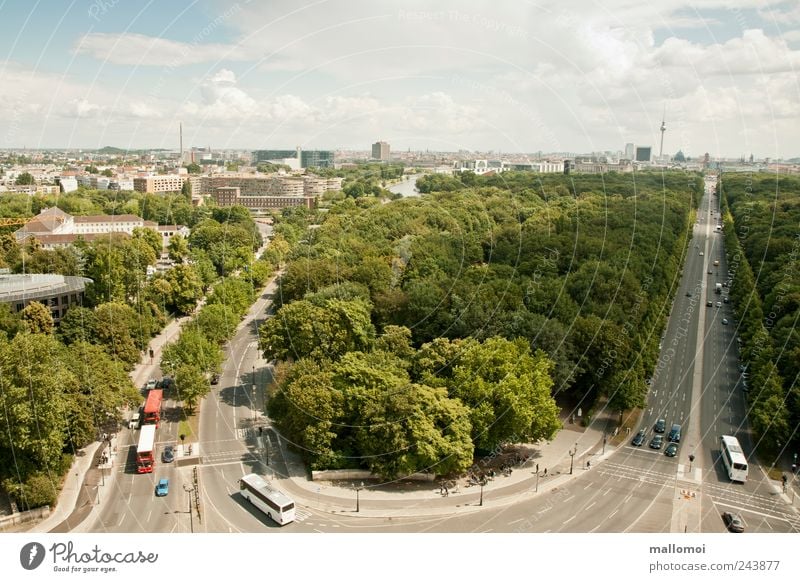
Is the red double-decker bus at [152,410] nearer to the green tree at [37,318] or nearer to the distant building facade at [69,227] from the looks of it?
the green tree at [37,318]

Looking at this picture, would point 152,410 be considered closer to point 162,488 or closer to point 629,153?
point 162,488

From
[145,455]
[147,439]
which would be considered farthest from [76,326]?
[145,455]

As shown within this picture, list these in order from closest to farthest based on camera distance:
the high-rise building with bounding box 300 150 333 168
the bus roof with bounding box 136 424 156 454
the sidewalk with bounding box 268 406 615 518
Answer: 1. the sidewalk with bounding box 268 406 615 518
2. the bus roof with bounding box 136 424 156 454
3. the high-rise building with bounding box 300 150 333 168

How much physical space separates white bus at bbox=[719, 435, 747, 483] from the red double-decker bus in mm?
12857

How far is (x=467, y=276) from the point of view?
68.3 ft

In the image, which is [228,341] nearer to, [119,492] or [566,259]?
[119,492]

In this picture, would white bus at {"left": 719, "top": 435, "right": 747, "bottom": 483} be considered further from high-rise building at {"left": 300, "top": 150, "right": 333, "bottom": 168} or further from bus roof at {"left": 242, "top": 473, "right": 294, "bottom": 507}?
high-rise building at {"left": 300, "top": 150, "right": 333, "bottom": 168}

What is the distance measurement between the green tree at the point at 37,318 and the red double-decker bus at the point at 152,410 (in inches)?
184

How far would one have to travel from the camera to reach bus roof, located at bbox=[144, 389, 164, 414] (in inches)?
602

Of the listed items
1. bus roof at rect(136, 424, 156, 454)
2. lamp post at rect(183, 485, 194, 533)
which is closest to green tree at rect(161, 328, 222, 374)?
bus roof at rect(136, 424, 156, 454)

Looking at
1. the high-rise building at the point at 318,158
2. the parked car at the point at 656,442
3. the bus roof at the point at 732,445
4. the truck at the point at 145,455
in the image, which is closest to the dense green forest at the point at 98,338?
the truck at the point at 145,455

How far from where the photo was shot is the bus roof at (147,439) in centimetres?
1326

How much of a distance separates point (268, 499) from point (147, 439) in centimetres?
376

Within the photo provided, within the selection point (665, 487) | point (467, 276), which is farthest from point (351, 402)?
point (467, 276)
